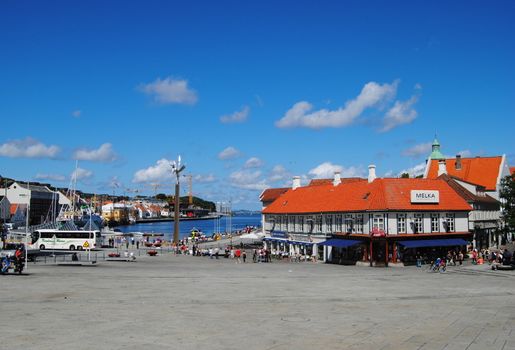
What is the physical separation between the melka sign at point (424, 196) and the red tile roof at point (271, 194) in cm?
8039

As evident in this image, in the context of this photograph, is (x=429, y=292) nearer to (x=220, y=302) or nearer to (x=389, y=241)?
(x=220, y=302)

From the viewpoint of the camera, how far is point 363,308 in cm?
2442

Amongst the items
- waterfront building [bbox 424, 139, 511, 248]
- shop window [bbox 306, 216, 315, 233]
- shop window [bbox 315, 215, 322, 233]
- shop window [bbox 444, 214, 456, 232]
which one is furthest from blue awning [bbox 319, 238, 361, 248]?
waterfront building [bbox 424, 139, 511, 248]

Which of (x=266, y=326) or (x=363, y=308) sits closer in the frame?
(x=266, y=326)

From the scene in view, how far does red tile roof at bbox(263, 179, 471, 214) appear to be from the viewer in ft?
175

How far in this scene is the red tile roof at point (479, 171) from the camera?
258 feet

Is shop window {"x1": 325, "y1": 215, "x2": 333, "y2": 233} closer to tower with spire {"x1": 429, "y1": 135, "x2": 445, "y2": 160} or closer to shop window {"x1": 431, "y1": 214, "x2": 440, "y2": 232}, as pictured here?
A: shop window {"x1": 431, "y1": 214, "x2": 440, "y2": 232}

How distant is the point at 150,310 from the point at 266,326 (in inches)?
228

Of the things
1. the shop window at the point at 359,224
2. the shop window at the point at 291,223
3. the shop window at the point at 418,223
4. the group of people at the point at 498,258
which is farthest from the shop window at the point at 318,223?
the group of people at the point at 498,258

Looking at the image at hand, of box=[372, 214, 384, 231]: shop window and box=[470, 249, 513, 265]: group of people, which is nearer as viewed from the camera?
box=[470, 249, 513, 265]: group of people

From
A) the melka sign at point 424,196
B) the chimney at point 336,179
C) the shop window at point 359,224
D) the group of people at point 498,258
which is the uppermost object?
the chimney at point 336,179

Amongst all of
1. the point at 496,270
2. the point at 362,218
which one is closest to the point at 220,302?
the point at 496,270

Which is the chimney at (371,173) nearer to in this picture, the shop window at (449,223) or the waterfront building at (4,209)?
the shop window at (449,223)

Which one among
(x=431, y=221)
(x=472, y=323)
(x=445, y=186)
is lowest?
(x=472, y=323)
